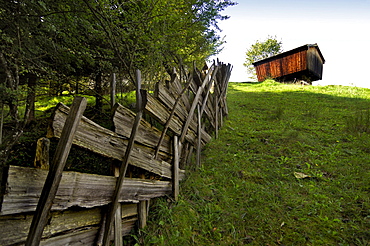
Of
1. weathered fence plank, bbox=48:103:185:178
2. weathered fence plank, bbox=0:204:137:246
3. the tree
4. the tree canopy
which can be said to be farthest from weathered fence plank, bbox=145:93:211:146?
the tree

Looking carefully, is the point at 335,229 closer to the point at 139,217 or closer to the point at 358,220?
the point at 358,220

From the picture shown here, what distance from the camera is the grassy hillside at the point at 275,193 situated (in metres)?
2.47

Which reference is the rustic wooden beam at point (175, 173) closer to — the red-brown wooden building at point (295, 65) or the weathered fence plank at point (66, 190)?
the weathered fence plank at point (66, 190)

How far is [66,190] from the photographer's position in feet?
5.13

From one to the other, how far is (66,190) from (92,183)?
0.24 meters

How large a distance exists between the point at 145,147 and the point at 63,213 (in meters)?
1.11

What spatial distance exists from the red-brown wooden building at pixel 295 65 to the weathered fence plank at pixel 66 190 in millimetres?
20869

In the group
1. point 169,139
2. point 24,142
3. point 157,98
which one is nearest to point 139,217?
point 169,139

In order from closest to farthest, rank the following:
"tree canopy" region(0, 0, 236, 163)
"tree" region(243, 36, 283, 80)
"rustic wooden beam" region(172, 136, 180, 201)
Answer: "rustic wooden beam" region(172, 136, 180, 201)
"tree canopy" region(0, 0, 236, 163)
"tree" region(243, 36, 283, 80)

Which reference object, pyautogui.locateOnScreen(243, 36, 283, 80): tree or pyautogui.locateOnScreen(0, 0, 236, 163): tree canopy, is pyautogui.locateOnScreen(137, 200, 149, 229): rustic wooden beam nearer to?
pyautogui.locateOnScreen(0, 0, 236, 163): tree canopy

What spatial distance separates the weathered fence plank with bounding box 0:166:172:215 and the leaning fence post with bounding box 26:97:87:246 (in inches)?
3.7

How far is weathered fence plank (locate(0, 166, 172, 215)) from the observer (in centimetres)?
129

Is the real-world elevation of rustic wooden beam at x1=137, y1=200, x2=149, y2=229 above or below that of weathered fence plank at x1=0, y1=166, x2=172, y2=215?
below

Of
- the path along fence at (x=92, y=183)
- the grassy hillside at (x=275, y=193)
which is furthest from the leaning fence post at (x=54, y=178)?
the grassy hillside at (x=275, y=193)
